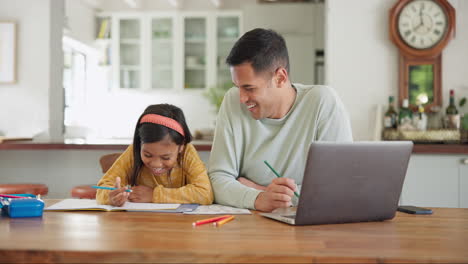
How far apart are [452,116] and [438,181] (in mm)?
607

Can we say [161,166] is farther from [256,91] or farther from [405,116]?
[405,116]

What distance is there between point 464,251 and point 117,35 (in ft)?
22.3

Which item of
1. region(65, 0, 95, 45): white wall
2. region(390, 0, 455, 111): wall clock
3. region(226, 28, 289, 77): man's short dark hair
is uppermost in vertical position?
region(65, 0, 95, 45): white wall

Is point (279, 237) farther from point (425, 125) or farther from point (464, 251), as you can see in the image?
point (425, 125)

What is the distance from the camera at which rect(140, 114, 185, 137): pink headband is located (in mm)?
1890

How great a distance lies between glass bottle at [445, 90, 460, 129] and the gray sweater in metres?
2.15

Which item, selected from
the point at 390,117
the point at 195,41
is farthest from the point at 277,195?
the point at 195,41

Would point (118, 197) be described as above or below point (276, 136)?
below

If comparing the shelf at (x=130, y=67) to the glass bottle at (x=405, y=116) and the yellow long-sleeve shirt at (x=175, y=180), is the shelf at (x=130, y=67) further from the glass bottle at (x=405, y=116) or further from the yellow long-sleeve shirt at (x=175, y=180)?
the yellow long-sleeve shirt at (x=175, y=180)

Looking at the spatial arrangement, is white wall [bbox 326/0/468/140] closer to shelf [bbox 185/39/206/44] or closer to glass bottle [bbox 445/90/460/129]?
glass bottle [bbox 445/90/460/129]

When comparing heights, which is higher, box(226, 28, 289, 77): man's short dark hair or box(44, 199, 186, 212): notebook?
box(226, 28, 289, 77): man's short dark hair

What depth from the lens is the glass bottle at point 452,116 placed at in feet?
12.1

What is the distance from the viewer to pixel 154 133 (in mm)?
1875

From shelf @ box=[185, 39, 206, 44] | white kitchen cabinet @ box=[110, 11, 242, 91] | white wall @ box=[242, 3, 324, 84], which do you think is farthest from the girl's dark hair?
shelf @ box=[185, 39, 206, 44]
